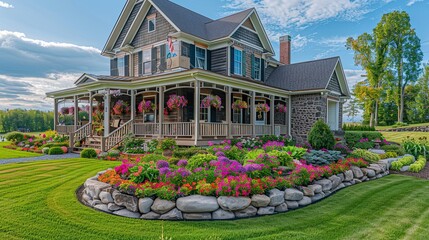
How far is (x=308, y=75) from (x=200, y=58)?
7.69m

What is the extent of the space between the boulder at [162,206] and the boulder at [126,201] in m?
0.33

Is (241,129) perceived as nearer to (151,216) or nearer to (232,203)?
(232,203)

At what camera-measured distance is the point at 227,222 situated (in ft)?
15.3

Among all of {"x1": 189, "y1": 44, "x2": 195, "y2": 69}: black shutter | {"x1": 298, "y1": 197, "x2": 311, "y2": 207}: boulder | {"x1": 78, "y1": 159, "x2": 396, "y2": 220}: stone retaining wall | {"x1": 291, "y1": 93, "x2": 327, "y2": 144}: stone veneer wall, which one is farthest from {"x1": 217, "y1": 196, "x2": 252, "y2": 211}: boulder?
{"x1": 291, "y1": 93, "x2": 327, "y2": 144}: stone veneer wall

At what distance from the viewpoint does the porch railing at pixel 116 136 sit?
13484mm

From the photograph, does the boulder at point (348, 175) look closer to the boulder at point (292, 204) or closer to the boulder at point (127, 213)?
the boulder at point (292, 204)

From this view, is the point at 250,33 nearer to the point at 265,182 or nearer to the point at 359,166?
the point at 359,166

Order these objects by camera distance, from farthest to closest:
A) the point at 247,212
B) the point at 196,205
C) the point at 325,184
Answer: the point at 325,184, the point at 247,212, the point at 196,205

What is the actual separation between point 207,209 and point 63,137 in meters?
14.7

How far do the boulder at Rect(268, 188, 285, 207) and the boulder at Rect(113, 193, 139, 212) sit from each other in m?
2.50

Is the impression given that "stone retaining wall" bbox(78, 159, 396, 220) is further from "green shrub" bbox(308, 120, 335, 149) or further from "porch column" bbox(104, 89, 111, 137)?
"porch column" bbox(104, 89, 111, 137)

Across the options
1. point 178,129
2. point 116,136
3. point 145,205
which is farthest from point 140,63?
point 145,205

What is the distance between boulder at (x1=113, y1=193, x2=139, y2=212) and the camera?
4.93m

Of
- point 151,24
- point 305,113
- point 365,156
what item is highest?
point 151,24
